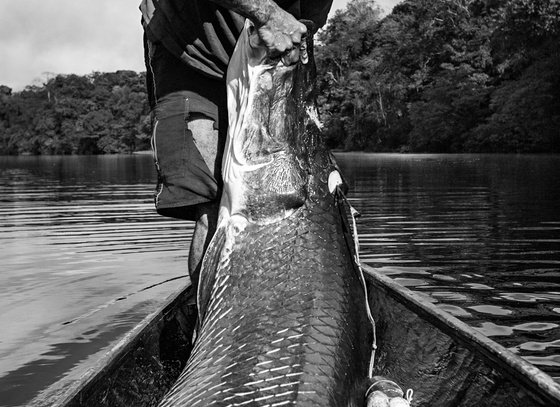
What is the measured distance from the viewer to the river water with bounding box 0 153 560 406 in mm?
4914

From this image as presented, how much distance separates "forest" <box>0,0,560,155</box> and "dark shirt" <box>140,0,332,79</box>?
11562mm

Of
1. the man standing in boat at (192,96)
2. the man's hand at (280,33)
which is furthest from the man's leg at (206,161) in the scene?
the man's hand at (280,33)

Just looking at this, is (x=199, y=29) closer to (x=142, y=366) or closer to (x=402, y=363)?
(x=142, y=366)

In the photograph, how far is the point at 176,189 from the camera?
10.9 ft

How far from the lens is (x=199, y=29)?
324 cm

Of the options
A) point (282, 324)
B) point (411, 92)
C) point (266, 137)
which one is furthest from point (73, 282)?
point (411, 92)

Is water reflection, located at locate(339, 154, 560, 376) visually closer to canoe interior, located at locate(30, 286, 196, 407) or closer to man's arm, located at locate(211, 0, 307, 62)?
canoe interior, located at locate(30, 286, 196, 407)

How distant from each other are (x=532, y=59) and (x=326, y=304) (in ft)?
139

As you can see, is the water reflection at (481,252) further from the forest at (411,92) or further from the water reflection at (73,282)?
the forest at (411,92)

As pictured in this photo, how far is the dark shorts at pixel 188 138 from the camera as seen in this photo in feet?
10.9

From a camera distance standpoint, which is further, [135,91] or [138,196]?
[135,91]

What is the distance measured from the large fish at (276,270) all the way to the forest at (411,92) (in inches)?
472

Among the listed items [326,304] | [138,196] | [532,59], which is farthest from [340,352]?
[532,59]

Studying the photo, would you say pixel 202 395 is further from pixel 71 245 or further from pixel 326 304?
pixel 71 245
